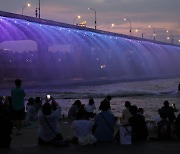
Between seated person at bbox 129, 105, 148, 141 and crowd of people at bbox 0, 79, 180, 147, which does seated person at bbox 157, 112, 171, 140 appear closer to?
crowd of people at bbox 0, 79, 180, 147

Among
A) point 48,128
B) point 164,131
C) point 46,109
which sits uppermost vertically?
point 46,109

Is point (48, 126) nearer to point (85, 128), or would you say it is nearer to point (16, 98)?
point (85, 128)

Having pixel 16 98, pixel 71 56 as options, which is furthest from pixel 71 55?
pixel 16 98

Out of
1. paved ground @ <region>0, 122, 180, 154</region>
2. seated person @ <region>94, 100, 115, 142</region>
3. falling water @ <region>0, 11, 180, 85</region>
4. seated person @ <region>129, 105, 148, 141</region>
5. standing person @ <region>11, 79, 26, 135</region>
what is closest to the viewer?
paved ground @ <region>0, 122, 180, 154</region>

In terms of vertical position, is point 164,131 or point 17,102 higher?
point 17,102

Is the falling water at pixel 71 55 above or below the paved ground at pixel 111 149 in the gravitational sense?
above

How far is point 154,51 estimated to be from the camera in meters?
88.9

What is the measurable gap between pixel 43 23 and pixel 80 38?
464 inches

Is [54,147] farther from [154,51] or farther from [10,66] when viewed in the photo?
[154,51]

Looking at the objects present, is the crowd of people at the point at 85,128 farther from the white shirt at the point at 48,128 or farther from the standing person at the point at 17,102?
the standing person at the point at 17,102

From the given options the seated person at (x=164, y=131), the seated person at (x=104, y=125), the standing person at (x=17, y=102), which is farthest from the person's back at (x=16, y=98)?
the seated person at (x=164, y=131)

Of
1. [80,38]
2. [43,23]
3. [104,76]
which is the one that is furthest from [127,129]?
[104,76]

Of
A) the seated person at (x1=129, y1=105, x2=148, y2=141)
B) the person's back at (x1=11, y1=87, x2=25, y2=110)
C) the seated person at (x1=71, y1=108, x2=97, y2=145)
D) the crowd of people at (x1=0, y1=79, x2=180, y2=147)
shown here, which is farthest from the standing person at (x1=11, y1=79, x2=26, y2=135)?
the seated person at (x1=129, y1=105, x2=148, y2=141)

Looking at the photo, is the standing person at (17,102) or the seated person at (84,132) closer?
the seated person at (84,132)
